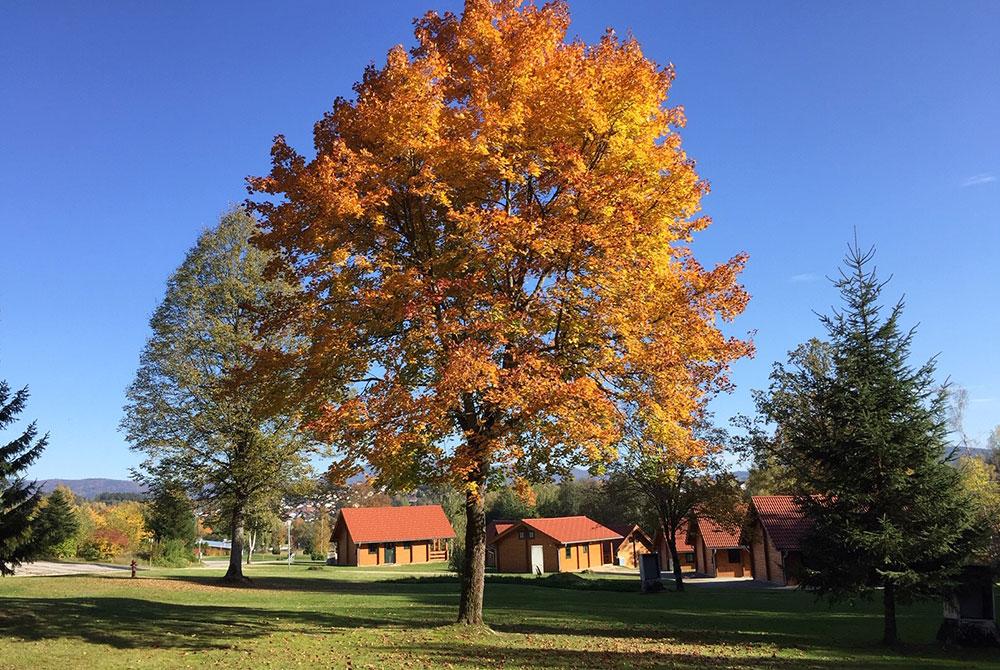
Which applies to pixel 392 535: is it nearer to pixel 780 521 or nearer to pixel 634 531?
pixel 634 531

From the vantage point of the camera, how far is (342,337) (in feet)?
44.9

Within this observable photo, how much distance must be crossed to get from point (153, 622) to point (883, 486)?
19233 millimetres

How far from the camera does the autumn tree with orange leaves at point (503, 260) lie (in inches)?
519

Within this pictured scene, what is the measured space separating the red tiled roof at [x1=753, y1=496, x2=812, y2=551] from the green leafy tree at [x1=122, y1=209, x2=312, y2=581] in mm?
33703

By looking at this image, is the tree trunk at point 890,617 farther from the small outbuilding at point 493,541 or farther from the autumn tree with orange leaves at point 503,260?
the small outbuilding at point 493,541

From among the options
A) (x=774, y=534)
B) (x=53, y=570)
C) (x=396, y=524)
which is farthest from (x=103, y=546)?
(x=774, y=534)

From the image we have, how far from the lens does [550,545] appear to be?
66.3m

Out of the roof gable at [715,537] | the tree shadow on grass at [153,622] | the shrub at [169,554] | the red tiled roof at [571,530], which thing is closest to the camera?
the tree shadow on grass at [153,622]

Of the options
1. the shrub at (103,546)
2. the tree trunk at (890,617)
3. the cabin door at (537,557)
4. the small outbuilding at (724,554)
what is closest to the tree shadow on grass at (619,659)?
the tree trunk at (890,617)

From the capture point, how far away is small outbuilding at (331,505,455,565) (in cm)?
7112

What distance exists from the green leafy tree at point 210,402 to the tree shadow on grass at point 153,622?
33.1ft

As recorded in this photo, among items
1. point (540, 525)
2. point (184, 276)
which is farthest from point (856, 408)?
point (540, 525)

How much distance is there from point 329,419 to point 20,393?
1483 centimetres

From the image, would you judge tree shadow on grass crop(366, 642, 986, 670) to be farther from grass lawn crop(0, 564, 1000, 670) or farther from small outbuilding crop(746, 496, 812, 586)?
small outbuilding crop(746, 496, 812, 586)
